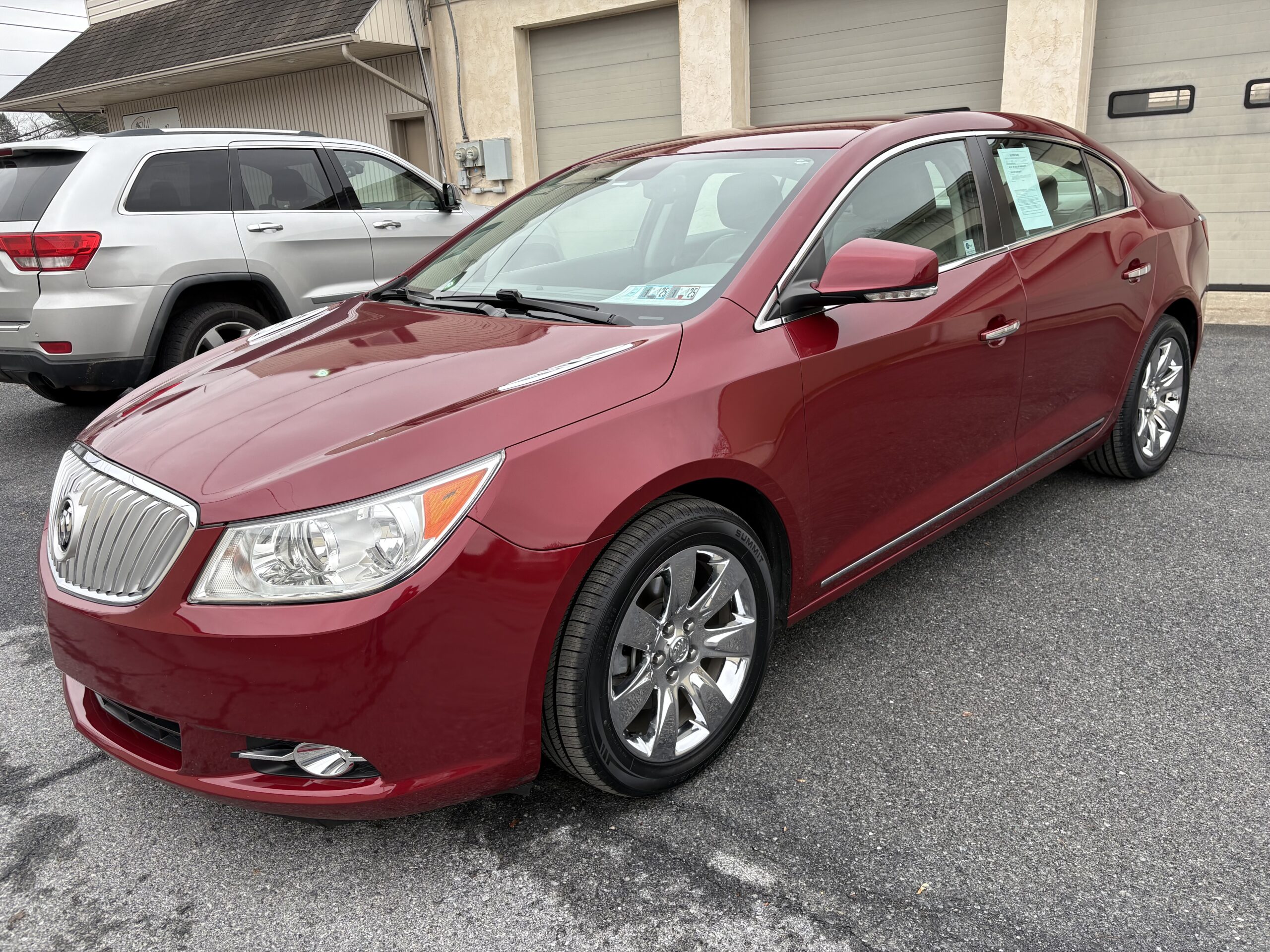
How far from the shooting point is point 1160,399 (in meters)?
4.40

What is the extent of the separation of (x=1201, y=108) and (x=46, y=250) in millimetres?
9112

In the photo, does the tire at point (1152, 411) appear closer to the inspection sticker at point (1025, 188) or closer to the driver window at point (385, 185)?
the inspection sticker at point (1025, 188)

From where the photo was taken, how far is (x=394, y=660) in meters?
1.88

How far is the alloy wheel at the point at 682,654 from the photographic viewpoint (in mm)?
2256

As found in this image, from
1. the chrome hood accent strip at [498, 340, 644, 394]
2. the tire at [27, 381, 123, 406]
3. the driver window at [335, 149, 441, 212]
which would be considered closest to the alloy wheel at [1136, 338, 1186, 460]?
the chrome hood accent strip at [498, 340, 644, 394]

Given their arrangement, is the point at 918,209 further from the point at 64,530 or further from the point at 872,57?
the point at 872,57

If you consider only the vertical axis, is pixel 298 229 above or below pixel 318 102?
below

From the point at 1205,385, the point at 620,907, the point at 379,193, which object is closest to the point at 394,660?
the point at 620,907

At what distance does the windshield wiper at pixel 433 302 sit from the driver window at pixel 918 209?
0.92 metres

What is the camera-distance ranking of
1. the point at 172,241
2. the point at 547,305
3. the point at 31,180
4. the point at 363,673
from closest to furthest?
1. the point at 363,673
2. the point at 547,305
3. the point at 31,180
4. the point at 172,241

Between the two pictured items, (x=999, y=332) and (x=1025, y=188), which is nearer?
(x=999, y=332)

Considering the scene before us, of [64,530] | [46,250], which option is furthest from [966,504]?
[46,250]

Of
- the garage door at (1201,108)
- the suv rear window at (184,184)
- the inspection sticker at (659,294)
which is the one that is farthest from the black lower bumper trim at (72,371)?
the garage door at (1201,108)

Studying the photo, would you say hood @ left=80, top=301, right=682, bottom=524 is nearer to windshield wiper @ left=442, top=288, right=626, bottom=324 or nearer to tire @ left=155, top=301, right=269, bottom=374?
windshield wiper @ left=442, top=288, right=626, bottom=324
